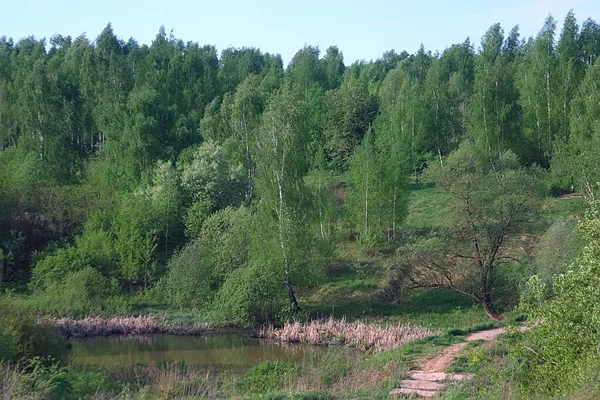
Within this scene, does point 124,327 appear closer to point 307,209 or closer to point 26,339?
point 307,209

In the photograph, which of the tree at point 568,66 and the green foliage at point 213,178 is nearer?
the green foliage at point 213,178

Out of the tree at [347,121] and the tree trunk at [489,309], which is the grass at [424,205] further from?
the tree trunk at [489,309]

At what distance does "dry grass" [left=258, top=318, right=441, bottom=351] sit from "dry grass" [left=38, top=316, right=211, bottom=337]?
3209mm

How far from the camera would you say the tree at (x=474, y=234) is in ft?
91.8

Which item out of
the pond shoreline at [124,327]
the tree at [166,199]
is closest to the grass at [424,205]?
the tree at [166,199]

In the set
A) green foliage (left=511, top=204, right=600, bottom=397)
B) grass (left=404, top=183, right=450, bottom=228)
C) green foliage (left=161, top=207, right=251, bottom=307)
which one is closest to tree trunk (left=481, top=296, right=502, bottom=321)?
grass (left=404, top=183, right=450, bottom=228)

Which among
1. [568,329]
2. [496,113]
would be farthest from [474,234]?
[496,113]

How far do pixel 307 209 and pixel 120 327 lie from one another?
32.3 ft

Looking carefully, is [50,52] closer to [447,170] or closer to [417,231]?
[417,231]

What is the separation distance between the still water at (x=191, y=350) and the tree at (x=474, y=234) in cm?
589

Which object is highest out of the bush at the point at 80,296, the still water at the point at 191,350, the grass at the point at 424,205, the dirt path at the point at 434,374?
the grass at the point at 424,205

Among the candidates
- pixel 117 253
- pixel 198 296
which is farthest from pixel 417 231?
pixel 117 253

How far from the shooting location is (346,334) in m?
27.6

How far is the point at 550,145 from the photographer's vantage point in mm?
48781
